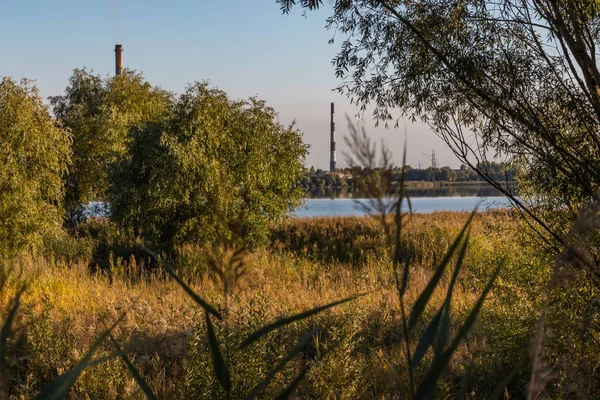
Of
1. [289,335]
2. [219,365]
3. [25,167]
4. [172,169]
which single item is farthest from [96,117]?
[219,365]

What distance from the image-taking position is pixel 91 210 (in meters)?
27.0

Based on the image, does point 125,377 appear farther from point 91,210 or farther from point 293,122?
point 91,210

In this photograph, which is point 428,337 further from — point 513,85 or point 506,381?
point 513,85

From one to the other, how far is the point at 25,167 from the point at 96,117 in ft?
31.3

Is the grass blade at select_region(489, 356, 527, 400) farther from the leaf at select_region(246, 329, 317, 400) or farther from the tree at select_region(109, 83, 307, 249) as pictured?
the tree at select_region(109, 83, 307, 249)

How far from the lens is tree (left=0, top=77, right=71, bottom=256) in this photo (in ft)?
51.3

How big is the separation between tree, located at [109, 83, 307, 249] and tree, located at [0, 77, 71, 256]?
184cm

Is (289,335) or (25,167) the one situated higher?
(25,167)

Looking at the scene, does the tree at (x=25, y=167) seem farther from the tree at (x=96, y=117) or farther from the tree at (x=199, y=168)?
the tree at (x=96, y=117)

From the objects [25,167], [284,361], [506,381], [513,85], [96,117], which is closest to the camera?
[506,381]

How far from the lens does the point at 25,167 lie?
1652 cm

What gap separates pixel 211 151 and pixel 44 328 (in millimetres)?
10324

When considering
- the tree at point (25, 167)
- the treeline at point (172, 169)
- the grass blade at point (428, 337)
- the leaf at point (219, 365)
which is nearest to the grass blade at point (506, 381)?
the grass blade at point (428, 337)

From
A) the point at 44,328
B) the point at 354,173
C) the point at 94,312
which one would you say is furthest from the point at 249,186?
the point at 354,173
